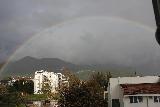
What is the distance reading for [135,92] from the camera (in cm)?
5053

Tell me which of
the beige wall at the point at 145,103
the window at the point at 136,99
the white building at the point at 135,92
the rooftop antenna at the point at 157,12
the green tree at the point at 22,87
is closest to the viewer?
the rooftop antenna at the point at 157,12

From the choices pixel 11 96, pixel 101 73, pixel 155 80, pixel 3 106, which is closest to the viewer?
pixel 155 80

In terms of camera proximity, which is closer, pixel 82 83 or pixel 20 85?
pixel 82 83

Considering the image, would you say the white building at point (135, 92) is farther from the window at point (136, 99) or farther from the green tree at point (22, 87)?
the green tree at point (22, 87)

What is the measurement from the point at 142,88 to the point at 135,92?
142 cm

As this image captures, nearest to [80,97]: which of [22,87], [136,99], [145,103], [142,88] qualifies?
[136,99]

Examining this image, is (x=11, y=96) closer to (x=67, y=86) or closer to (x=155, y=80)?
(x=67, y=86)

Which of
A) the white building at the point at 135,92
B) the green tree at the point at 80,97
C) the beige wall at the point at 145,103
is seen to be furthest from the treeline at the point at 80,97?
the beige wall at the point at 145,103

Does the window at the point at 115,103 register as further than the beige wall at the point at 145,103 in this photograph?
Yes

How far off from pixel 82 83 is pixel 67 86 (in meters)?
2.52

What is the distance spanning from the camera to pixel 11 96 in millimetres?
83312

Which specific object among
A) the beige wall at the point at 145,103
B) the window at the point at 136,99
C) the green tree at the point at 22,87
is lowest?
the beige wall at the point at 145,103

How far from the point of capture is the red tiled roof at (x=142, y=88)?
5047cm

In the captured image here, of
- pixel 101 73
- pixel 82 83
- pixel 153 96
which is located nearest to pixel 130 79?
pixel 153 96
